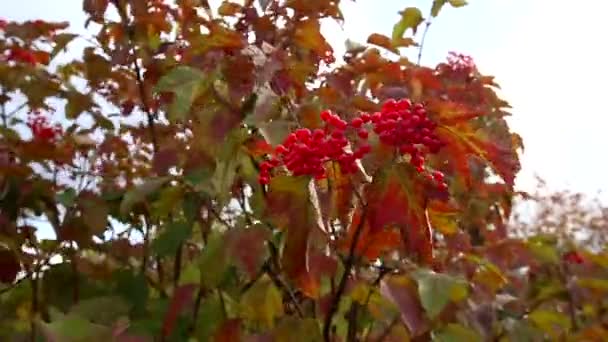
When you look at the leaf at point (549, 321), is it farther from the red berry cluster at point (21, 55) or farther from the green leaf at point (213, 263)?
the red berry cluster at point (21, 55)

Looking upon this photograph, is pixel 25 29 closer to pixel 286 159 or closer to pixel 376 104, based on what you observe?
pixel 376 104

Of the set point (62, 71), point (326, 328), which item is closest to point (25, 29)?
point (62, 71)

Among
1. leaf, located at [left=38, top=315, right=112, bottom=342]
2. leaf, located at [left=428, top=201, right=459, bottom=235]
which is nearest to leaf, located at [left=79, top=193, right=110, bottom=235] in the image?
leaf, located at [left=38, top=315, right=112, bottom=342]

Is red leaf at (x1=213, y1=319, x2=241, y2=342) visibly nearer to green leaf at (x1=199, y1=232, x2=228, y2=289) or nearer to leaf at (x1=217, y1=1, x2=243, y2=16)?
green leaf at (x1=199, y1=232, x2=228, y2=289)

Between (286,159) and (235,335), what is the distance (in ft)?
2.12

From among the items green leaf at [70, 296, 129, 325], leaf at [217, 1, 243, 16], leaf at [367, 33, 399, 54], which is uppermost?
leaf at [217, 1, 243, 16]

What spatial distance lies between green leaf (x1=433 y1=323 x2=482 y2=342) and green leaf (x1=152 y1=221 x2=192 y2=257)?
0.89 m

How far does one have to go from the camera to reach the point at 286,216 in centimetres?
199

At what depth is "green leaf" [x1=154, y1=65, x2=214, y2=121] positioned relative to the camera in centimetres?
231

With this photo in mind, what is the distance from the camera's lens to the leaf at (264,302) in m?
2.51

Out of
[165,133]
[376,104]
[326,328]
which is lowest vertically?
[326,328]

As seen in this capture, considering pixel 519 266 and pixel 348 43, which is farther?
pixel 519 266

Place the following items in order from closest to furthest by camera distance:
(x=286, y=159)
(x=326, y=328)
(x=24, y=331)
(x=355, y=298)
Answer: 1. (x=286, y=159)
2. (x=326, y=328)
3. (x=355, y=298)
4. (x=24, y=331)

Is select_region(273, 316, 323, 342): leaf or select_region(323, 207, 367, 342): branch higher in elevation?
select_region(323, 207, 367, 342): branch
